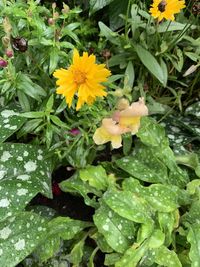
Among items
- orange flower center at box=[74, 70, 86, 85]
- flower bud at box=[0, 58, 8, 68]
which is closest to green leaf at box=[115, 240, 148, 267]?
orange flower center at box=[74, 70, 86, 85]

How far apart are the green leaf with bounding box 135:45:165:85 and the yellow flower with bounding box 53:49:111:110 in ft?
1.18

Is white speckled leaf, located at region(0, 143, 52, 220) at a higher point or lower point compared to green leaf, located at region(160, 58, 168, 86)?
lower

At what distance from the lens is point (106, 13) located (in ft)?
6.89

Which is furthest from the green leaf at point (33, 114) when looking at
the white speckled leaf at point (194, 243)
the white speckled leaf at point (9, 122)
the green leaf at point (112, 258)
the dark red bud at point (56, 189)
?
the white speckled leaf at point (194, 243)

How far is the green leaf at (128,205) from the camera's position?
1.54 m

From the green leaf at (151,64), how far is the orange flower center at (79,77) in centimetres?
39

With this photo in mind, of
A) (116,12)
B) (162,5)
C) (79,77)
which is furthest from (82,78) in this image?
(116,12)

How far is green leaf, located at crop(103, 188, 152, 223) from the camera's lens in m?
1.54

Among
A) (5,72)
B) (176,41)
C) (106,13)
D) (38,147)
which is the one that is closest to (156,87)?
(176,41)

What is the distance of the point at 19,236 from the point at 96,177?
0.29 meters

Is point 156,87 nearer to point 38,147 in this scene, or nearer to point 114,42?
point 114,42

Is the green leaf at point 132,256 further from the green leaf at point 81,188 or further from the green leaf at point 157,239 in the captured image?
the green leaf at point 81,188

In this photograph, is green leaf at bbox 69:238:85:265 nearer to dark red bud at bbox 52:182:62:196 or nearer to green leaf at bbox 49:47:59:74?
dark red bud at bbox 52:182:62:196

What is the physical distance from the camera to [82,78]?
145 centimetres
